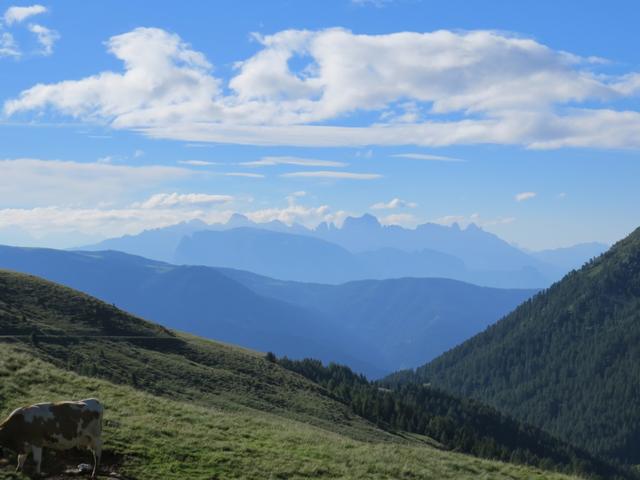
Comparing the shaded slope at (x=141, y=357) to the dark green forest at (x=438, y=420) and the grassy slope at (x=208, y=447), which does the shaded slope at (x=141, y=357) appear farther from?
the grassy slope at (x=208, y=447)

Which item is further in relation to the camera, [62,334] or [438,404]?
[438,404]

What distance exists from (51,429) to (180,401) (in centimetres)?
3288

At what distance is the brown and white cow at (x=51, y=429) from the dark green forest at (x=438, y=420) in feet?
242

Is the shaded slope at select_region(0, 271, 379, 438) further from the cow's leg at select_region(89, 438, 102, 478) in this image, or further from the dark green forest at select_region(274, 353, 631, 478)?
the cow's leg at select_region(89, 438, 102, 478)

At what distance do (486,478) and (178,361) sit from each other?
52377 millimetres

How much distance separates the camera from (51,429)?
20234mm

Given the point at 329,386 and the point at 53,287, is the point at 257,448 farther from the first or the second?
the point at 329,386

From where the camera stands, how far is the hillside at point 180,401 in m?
25.2

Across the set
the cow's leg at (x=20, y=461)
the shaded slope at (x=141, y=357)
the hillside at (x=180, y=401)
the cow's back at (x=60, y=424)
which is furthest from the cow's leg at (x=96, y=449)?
the shaded slope at (x=141, y=357)

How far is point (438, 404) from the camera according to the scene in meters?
190

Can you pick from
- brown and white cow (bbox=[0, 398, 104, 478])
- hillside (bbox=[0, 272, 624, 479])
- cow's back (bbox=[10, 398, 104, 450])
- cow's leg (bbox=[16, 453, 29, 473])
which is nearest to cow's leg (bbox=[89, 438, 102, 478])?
brown and white cow (bbox=[0, 398, 104, 478])

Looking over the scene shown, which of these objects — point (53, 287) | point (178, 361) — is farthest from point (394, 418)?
point (53, 287)

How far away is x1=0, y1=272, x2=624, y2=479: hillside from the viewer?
25.2 m

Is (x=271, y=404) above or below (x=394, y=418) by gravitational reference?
above
